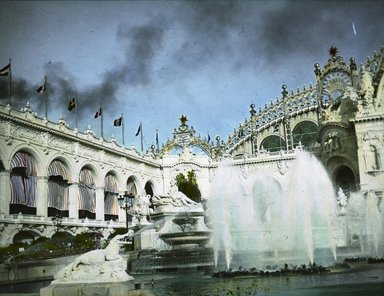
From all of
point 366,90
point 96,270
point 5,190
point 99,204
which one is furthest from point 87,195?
point 96,270

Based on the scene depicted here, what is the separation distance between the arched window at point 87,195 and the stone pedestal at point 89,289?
4059 cm

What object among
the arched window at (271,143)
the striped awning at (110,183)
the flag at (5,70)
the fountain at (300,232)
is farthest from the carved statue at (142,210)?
the arched window at (271,143)

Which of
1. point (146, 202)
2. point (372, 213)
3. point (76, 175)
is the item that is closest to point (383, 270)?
point (146, 202)

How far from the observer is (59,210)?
46.7 m

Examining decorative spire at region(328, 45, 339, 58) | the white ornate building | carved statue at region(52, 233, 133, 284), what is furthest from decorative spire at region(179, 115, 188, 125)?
carved statue at region(52, 233, 133, 284)

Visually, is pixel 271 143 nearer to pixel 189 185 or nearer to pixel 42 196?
pixel 189 185

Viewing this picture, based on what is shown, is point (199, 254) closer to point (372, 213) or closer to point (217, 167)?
point (372, 213)

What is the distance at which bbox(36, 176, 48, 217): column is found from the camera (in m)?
43.3

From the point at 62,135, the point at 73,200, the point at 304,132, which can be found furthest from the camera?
the point at 304,132

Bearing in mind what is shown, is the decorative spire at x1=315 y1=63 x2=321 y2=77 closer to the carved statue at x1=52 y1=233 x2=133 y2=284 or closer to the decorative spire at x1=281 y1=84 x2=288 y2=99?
the decorative spire at x1=281 y1=84 x2=288 y2=99

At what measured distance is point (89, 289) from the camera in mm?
9781

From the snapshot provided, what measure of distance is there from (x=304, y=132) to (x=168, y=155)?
64.7ft

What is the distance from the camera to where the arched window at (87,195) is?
164 ft

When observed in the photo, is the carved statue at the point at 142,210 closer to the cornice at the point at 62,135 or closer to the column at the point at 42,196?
the cornice at the point at 62,135
